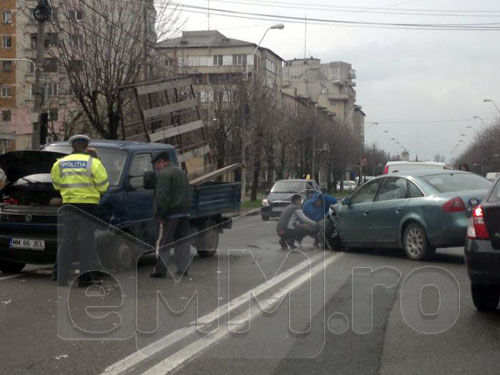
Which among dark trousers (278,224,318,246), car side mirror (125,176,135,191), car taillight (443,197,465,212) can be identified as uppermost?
car side mirror (125,176,135,191)

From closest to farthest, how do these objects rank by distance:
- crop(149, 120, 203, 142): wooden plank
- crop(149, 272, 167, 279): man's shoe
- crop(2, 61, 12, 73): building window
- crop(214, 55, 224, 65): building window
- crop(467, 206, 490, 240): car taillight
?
crop(467, 206, 490, 240): car taillight
crop(149, 272, 167, 279): man's shoe
crop(149, 120, 203, 142): wooden plank
crop(2, 61, 12, 73): building window
crop(214, 55, 224, 65): building window

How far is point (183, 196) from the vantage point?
9.18 m

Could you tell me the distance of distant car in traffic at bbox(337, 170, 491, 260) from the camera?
10.7m

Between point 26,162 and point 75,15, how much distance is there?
1330 cm

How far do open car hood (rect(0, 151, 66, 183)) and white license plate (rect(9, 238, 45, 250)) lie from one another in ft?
3.48

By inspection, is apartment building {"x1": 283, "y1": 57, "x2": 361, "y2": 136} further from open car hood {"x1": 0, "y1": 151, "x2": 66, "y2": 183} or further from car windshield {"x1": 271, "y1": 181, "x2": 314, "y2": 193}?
open car hood {"x1": 0, "y1": 151, "x2": 66, "y2": 183}

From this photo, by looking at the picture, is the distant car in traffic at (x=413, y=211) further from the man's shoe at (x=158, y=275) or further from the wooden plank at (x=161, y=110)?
the wooden plank at (x=161, y=110)

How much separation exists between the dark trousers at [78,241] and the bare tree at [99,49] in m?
13.9

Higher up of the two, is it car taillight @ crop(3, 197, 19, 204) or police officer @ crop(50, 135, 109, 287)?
police officer @ crop(50, 135, 109, 287)

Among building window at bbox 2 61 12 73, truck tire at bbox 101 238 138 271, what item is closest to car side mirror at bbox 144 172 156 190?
truck tire at bbox 101 238 138 271

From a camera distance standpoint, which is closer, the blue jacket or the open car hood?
the blue jacket

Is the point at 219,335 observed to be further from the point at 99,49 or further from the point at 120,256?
the point at 99,49

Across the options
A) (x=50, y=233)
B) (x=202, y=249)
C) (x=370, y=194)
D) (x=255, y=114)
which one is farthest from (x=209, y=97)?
(x=202, y=249)

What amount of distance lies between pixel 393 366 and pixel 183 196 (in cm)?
462
